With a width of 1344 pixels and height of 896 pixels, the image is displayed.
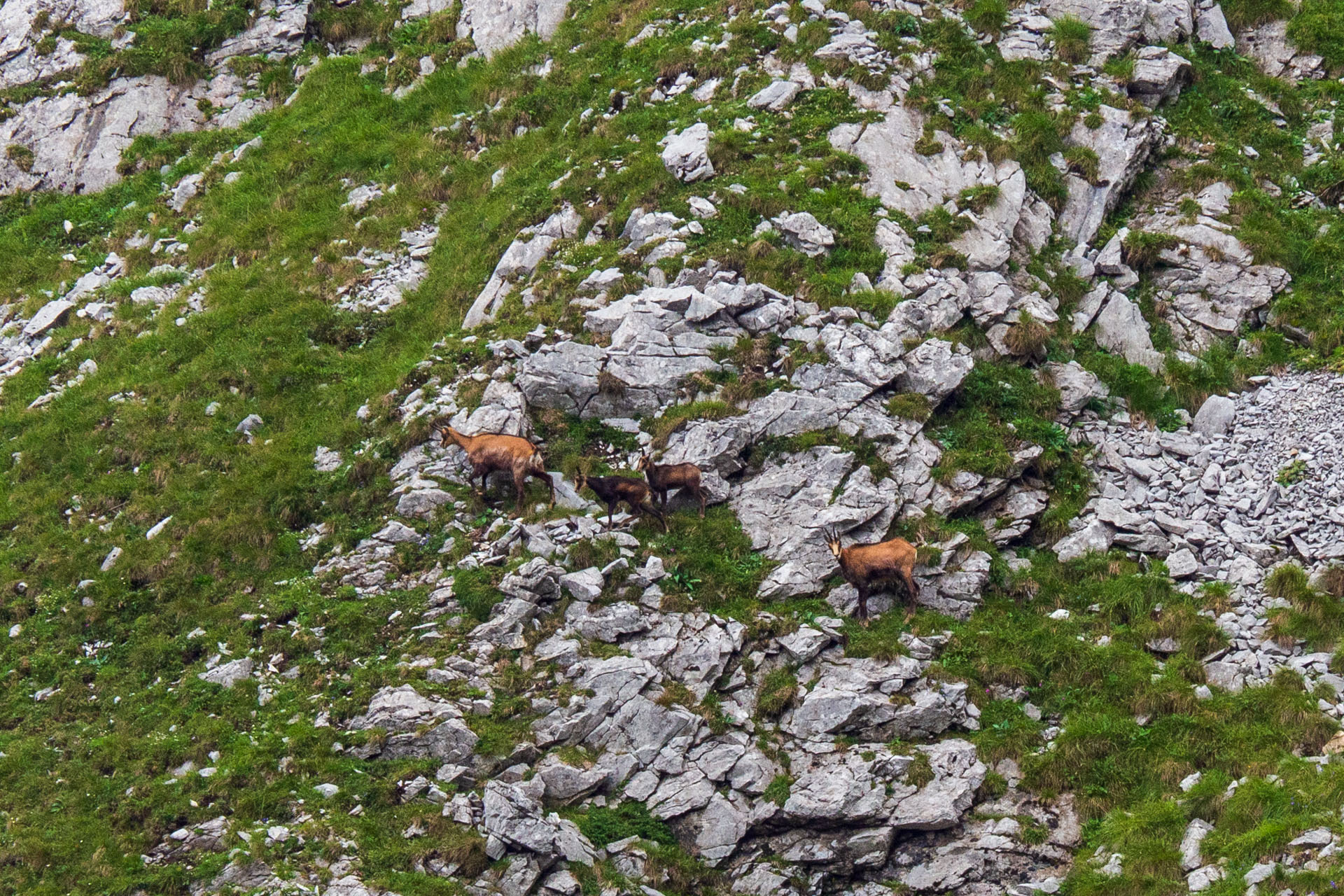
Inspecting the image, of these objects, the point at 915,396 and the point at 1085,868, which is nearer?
the point at 1085,868

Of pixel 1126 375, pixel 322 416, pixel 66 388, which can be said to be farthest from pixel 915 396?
pixel 66 388

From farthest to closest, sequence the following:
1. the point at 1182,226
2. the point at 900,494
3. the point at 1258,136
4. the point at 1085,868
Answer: the point at 1258,136, the point at 1182,226, the point at 900,494, the point at 1085,868

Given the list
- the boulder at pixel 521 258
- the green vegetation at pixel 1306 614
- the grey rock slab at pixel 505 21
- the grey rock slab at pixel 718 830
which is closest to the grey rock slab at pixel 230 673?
the grey rock slab at pixel 718 830

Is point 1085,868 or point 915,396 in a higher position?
point 915,396

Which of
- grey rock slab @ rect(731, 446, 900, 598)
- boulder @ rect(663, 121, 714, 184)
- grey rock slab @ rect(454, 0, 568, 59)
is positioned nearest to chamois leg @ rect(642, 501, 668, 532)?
grey rock slab @ rect(731, 446, 900, 598)

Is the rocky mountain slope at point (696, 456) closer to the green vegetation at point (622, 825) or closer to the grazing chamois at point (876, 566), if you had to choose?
the green vegetation at point (622, 825)

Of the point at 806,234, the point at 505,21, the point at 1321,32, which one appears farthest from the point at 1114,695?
the point at 505,21

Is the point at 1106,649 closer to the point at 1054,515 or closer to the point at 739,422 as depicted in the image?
the point at 1054,515
